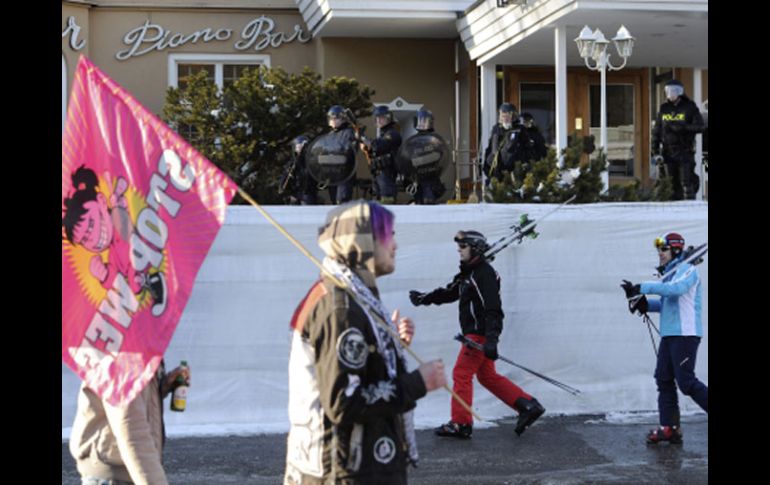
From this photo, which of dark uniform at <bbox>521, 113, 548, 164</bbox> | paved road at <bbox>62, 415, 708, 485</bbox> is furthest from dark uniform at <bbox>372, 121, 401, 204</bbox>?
paved road at <bbox>62, 415, 708, 485</bbox>

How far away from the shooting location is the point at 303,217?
427 inches

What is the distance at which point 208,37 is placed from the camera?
859 inches

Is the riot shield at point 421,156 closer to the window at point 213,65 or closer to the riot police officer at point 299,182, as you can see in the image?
the riot police officer at point 299,182

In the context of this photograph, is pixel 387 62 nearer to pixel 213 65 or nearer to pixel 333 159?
pixel 213 65

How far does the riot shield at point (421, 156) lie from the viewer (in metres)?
14.8

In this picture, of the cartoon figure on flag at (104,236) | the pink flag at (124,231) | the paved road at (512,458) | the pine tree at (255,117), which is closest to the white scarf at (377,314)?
the pink flag at (124,231)

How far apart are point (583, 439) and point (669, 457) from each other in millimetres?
865

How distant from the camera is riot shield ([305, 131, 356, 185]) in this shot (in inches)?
594

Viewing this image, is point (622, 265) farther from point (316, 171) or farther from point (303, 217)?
point (316, 171)

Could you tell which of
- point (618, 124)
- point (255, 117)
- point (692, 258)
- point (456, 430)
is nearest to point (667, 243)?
point (692, 258)

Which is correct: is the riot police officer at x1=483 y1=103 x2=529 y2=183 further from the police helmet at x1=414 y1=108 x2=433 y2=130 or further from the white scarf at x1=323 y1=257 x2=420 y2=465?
the white scarf at x1=323 y1=257 x2=420 y2=465
